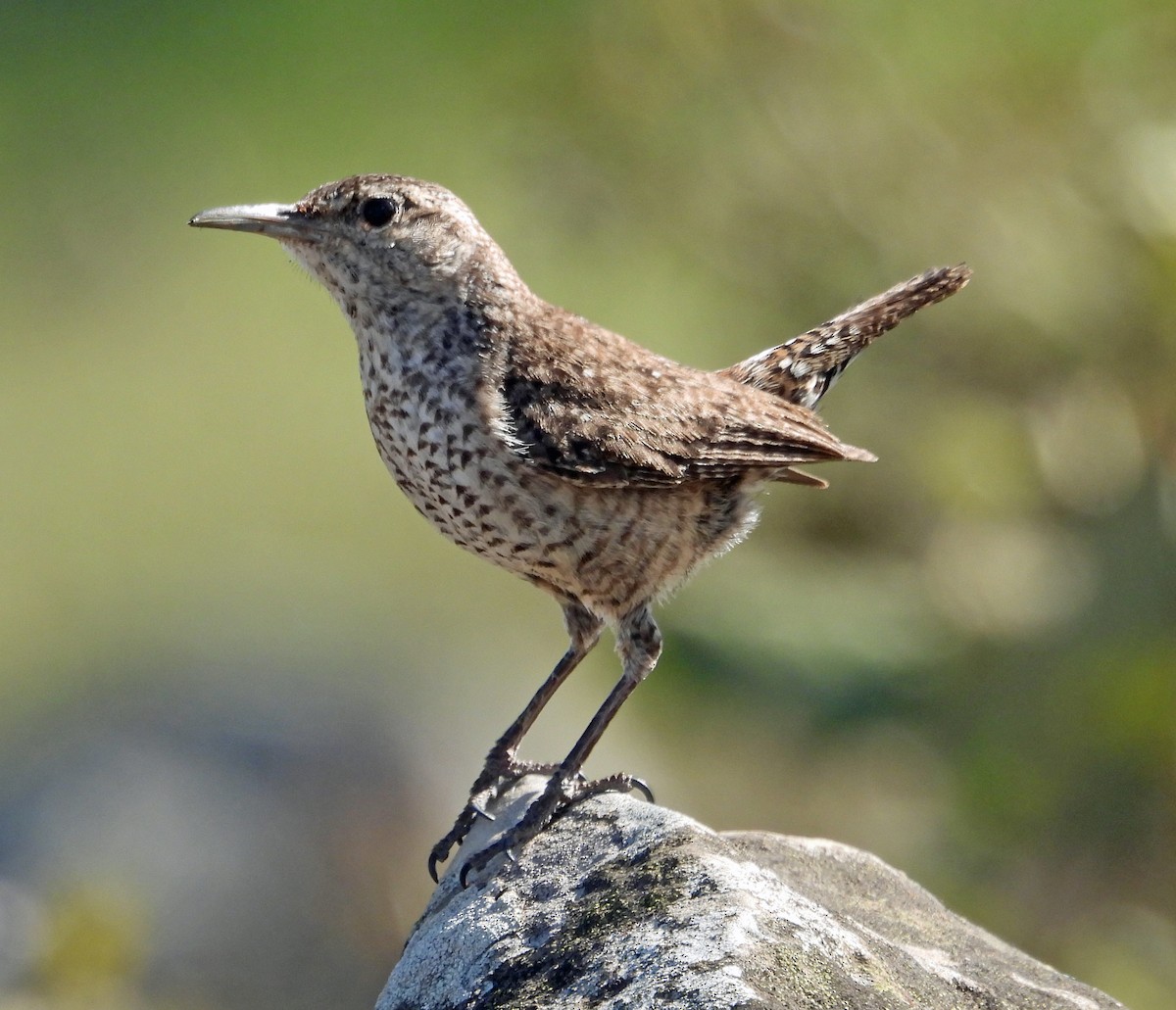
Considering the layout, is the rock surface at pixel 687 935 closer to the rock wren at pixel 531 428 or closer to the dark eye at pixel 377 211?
the rock wren at pixel 531 428

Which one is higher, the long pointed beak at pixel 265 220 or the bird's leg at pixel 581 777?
the long pointed beak at pixel 265 220

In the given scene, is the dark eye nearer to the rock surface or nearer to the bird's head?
the bird's head

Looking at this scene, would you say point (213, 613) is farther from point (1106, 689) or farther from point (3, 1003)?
point (1106, 689)

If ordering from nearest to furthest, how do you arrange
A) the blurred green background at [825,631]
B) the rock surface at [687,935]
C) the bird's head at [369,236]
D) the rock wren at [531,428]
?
the rock surface at [687,935] → the rock wren at [531,428] → the bird's head at [369,236] → the blurred green background at [825,631]

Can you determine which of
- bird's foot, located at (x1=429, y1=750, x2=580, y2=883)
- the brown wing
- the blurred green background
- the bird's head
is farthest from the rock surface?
the blurred green background

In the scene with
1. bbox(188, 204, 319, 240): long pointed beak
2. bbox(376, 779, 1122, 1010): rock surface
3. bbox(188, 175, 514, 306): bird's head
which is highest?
bbox(188, 175, 514, 306): bird's head

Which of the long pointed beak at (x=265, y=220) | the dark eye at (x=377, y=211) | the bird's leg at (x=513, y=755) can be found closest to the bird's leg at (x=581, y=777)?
the bird's leg at (x=513, y=755)

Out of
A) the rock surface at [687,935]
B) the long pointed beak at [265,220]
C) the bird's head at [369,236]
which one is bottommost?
the rock surface at [687,935]
